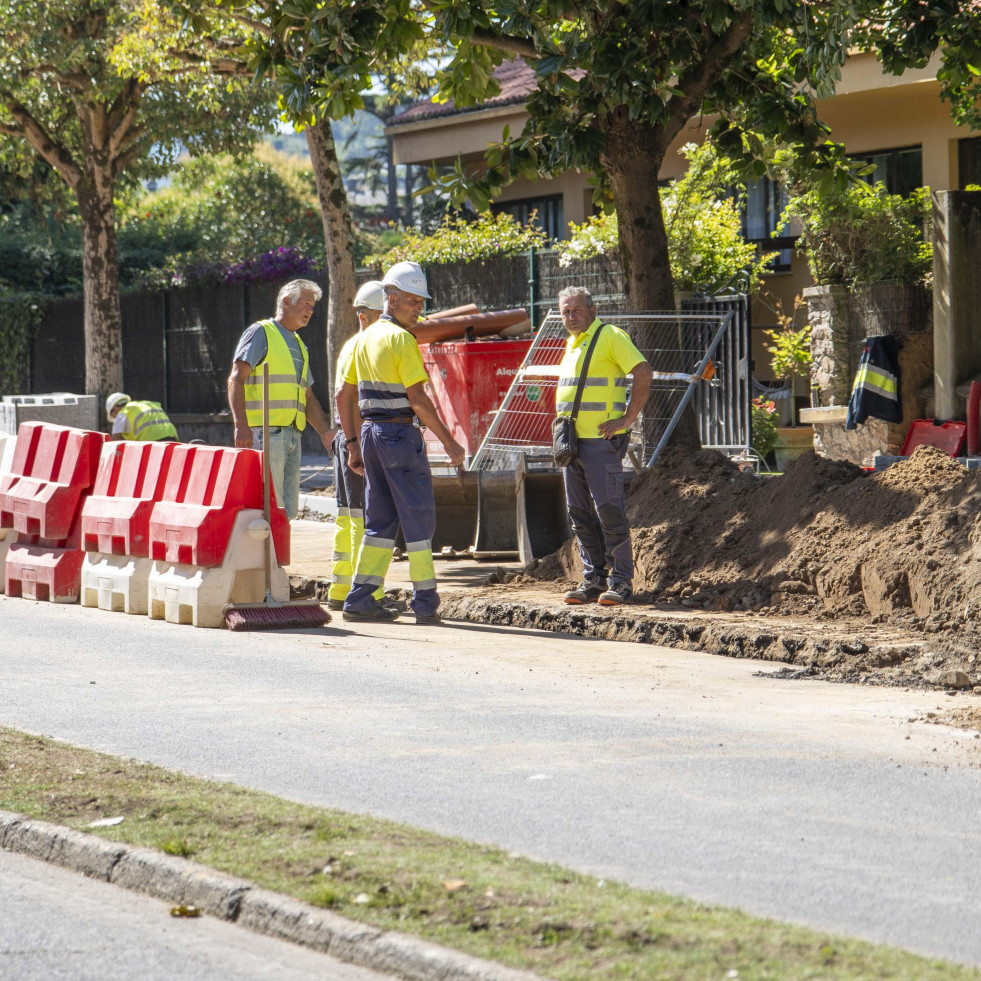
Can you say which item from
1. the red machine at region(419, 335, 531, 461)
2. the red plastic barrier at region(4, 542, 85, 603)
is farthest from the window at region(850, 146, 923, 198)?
the red plastic barrier at region(4, 542, 85, 603)

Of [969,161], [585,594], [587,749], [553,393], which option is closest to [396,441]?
[585,594]

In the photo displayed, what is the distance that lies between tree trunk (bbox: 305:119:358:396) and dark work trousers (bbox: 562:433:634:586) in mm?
8331

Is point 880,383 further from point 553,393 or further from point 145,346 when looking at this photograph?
point 145,346

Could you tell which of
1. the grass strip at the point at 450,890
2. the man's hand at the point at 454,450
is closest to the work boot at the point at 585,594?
the man's hand at the point at 454,450

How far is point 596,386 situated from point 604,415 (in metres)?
0.20

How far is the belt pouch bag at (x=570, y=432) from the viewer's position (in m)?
10.3

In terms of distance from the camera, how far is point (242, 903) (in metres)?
4.46

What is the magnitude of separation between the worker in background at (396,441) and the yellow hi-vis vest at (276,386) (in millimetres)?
Result: 926

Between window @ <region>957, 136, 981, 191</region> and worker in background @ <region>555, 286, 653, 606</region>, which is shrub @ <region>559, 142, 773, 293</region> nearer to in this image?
window @ <region>957, 136, 981, 191</region>

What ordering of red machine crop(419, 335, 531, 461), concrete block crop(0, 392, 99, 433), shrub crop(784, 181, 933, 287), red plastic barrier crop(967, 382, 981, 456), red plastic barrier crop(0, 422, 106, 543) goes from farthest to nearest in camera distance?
1. concrete block crop(0, 392, 99, 433)
2. shrub crop(784, 181, 933, 287)
3. red machine crop(419, 335, 531, 461)
4. red plastic barrier crop(967, 382, 981, 456)
5. red plastic barrier crop(0, 422, 106, 543)

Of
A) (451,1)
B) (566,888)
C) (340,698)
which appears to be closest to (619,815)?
(566,888)

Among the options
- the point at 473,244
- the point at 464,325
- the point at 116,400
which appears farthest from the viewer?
the point at 473,244

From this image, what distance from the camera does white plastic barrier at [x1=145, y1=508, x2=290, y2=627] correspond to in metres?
10.0

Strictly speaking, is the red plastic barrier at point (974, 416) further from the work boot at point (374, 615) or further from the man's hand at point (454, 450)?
the work boot at point (374, 615)
